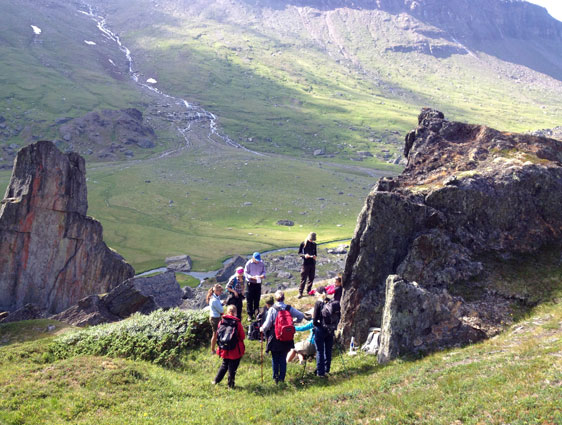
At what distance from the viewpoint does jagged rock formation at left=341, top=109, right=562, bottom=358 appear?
2100 cm

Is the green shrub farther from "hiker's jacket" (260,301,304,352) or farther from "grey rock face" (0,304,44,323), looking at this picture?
"grey rock face" (0,304,44,323)

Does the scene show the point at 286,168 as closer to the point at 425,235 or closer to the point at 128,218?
the point at 128,218

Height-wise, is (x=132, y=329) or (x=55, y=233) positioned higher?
(x=132, y=329)

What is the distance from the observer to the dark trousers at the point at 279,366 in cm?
1723

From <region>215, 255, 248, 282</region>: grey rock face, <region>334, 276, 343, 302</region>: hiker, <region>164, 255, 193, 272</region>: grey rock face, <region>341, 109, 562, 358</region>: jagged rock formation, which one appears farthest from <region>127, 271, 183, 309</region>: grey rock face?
<region>164, 255, 193, 272</region>: grey rock face

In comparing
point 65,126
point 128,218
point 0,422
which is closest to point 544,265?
point 0,422

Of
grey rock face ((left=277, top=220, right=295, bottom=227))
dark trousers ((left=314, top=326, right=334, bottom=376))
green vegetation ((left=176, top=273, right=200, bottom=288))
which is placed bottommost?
green vegetation ((left=176, top=273, right=200, bottom=288))

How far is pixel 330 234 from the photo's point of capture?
111625 mm

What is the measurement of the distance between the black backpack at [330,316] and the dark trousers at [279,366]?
2.00m

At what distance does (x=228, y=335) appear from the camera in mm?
16453

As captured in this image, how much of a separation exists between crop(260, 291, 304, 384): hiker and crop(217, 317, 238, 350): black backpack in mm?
1254

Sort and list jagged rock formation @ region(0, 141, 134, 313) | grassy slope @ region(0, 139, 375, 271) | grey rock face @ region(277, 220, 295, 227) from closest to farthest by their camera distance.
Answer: jagged rock formation @ region(0, 141, 134, 313)
grassy slope @ region(0, 139, 375, 271)
grey rock face @ region(277, 220, 295, 227)

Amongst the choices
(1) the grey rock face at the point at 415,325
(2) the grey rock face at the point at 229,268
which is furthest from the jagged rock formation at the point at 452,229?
(2) the grey rock face at the point at 229,268

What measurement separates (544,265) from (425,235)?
5923 mm
